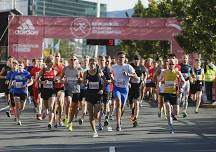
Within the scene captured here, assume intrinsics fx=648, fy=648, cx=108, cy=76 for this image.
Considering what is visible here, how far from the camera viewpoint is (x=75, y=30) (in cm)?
3706

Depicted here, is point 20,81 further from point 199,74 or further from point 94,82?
point 199,74

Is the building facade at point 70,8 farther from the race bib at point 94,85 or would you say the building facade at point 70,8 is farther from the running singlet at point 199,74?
the race bib at point 94,85

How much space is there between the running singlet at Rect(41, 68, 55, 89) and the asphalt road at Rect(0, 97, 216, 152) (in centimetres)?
111

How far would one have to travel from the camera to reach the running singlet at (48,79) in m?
16.8

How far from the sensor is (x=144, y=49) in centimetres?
5194

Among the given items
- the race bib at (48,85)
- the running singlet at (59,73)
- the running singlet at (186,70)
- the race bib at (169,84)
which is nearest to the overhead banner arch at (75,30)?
the running singlet at (186,70)

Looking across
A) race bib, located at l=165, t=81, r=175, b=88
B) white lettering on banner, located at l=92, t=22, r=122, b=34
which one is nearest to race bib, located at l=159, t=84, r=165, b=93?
race bib, located at l=165, t=81, r=175, b=88

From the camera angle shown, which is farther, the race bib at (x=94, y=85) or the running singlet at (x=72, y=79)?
the running singlet at (x=72, y=79)

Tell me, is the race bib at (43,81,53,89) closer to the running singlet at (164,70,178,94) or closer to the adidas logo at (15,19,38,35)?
the running singlet at (164,70,178,94)

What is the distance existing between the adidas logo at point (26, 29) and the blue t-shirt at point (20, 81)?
1882 centimetres

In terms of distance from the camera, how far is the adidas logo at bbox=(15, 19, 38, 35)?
37.0 m

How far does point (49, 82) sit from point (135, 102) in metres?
2.34

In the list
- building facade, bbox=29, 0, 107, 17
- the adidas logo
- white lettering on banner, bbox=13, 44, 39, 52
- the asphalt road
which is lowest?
the asphalt road

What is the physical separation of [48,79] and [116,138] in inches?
130
